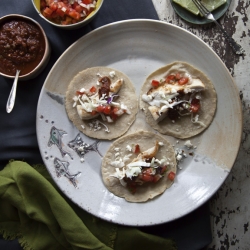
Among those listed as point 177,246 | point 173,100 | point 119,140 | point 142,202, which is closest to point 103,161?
point 119,140

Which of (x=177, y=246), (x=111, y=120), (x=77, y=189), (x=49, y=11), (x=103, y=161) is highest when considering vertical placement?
(x=49, y=11)

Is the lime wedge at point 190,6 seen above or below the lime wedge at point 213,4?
below

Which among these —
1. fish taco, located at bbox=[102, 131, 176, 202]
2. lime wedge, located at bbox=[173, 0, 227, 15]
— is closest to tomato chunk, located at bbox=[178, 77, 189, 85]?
fish taco, located at bbox=[102, 131, 176, 202]

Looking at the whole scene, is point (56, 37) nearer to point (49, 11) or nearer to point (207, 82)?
point (49, 11)

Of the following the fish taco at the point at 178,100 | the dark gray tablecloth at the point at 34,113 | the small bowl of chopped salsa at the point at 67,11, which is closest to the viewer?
the small bowl of chopped salsa at the point at 67,11

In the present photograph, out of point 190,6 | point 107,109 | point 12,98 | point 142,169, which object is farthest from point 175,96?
point 12,98

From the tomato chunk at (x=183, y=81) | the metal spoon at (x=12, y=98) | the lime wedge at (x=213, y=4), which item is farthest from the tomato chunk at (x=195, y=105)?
the metal spoon at (x=12, y=98)

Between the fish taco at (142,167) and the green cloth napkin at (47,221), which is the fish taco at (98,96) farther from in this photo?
the green cloth napkin at (47,221)
